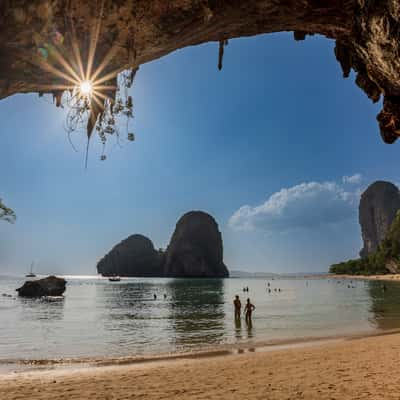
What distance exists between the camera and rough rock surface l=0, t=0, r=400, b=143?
15.3 feet

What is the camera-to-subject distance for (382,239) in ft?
537

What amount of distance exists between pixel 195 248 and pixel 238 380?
517ft

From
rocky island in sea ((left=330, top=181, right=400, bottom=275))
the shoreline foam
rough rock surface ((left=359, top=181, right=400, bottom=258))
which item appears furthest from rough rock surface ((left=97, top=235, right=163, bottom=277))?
the shoreline foam

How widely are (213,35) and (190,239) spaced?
160 m

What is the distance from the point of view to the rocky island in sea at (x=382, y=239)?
107m

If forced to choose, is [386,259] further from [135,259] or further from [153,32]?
[135,259]

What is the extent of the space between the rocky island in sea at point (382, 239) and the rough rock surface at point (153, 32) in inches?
4569

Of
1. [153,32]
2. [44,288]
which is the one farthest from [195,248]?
[153,32]

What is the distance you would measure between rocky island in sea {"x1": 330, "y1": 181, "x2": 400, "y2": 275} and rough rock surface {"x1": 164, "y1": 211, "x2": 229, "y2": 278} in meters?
61.8

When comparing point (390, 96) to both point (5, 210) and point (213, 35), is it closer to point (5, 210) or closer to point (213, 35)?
point (213, 35)

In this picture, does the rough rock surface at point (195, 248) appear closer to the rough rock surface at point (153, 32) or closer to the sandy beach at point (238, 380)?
the sandy beach at point (238, 380)

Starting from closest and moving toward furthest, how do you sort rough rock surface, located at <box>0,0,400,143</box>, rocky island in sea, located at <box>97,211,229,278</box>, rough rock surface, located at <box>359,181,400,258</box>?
1. rough rock surface, located at <box>0,0,400,143</box>
2. rocky island in sea, located at <box>97,211,229,278</box>
3. rough rock surface, located at <box>359,181,400,258</box>

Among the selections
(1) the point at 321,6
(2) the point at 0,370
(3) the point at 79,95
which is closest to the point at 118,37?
(3) the point at 79,95

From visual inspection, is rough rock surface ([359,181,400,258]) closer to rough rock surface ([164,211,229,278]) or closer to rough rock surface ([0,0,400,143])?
rough rock surface ([164,211,229,278])
